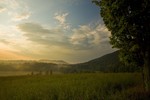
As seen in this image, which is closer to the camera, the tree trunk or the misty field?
the misty field

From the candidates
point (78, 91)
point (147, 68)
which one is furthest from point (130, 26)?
point (78, 91)

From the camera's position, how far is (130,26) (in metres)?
25.1

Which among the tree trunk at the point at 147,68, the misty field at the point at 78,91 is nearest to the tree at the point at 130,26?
the tree trunk at the point at 147,68

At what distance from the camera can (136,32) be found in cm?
2525

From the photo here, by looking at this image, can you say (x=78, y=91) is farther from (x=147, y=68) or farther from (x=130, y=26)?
(x=130, y=26)

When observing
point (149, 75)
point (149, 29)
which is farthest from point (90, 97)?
point (149, 29)

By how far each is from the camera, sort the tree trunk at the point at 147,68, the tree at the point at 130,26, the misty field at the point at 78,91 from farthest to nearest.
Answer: the tree trunk at the point at 147,68 < the tree at the point at 130,26 < the misty field at the point at 78,91

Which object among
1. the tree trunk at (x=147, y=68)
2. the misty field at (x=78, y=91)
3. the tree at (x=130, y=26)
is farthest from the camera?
the tree trunk at (x=147, y=68)

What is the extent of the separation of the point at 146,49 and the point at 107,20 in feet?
18.3

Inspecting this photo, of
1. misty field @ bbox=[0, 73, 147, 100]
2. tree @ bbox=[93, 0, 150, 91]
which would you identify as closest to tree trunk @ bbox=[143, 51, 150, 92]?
tree @ bbox=[93, 0, 150, 91]

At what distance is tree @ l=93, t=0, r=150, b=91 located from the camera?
25.0 metres

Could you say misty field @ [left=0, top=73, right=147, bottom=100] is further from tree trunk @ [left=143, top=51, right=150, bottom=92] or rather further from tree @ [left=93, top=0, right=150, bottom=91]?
tree @ [left=93, top=0, right=150, bottom=91]

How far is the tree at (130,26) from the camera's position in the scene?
81.9 feet

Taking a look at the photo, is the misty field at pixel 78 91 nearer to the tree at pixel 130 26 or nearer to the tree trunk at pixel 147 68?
the tree trunk at pixel 147 68
